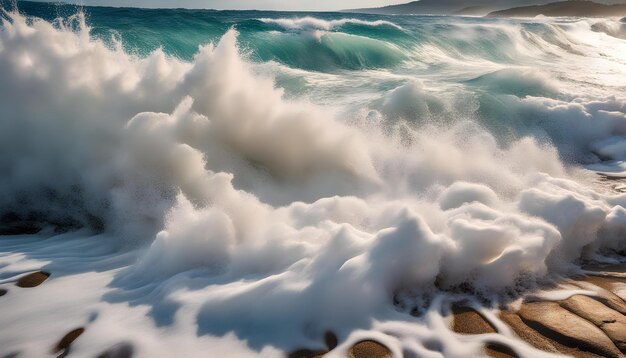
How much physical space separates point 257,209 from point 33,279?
1.83 m

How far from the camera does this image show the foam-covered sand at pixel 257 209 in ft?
7.89

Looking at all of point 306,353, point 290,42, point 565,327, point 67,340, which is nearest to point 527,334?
point 565,327

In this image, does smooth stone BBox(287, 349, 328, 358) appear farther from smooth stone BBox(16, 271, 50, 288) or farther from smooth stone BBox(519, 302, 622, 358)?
smooth stone BBox(16, 271, 50, 288)

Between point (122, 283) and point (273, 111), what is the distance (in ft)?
9.73

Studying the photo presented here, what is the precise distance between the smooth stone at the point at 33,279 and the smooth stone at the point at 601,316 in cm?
374

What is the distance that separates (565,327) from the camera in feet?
7.36

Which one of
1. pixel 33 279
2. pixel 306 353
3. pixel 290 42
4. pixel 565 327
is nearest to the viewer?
pixel 306 353

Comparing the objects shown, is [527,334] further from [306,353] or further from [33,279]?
[33,279]

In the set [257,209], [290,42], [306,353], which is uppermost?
[290,42]

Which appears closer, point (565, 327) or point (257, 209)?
point (565, 327)

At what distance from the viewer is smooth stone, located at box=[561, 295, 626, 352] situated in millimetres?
2154

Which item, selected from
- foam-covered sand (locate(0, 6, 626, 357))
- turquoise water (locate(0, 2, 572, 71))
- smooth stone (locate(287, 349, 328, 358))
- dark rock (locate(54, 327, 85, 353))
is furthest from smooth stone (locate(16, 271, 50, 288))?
turquoise water (locate(0, 2, 572, 71))

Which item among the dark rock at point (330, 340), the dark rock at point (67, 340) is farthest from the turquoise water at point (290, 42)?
the dark rock at point (330, 340)

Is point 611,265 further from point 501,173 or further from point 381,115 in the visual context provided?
point 381,115
